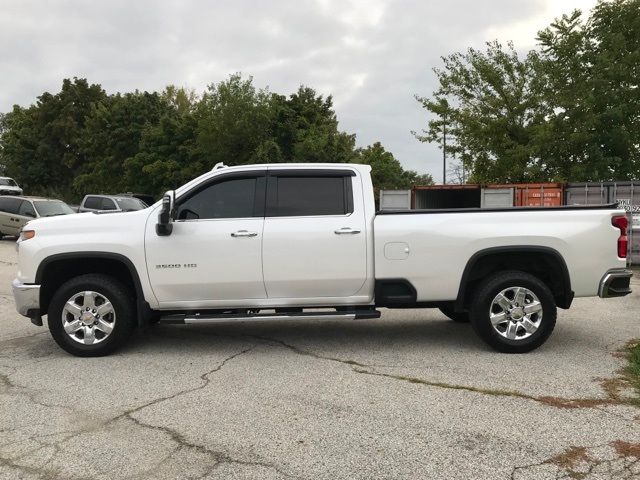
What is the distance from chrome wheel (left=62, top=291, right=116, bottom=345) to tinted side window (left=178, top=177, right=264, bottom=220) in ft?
3.98

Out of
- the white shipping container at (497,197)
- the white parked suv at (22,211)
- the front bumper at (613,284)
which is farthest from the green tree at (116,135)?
the front bumper at (613,284)

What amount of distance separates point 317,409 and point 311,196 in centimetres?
243

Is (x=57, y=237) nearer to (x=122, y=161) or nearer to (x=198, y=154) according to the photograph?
(x=198, y=154)

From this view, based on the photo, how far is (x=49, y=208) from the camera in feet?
64.7

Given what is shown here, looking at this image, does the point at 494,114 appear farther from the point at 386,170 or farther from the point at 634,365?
the point at 386,170

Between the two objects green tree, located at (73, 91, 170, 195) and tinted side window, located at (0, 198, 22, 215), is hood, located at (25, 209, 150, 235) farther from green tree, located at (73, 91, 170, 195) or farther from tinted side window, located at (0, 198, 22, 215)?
green tree, located at (73, 91, 170, 195)

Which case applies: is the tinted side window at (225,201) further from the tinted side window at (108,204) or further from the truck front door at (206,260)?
the tinted side window at (108,204)

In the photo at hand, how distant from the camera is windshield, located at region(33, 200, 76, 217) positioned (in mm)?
19438

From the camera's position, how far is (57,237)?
18.9ft

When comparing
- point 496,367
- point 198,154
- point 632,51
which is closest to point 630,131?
point 632,51

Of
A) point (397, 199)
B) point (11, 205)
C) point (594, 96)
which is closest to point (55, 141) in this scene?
point (11, 205)

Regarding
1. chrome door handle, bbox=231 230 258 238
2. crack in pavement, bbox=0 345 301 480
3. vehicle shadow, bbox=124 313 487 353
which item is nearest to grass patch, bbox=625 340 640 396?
vehicle shadow, bbox=124 313 487 353

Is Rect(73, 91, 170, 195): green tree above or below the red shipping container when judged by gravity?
above

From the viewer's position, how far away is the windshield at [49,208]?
63.8 ft
